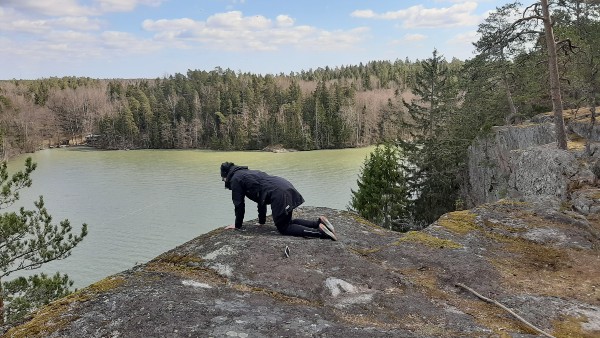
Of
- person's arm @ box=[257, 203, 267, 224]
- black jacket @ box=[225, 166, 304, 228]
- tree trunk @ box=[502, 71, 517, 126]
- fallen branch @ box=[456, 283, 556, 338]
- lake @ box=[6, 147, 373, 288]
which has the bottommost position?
lake @ box=[6, 147, 373, 288]

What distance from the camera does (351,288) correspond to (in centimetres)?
Answer: 527

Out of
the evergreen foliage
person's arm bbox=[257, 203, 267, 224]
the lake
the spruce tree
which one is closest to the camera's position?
person's arm bbox=[257, 203, 267, 224]

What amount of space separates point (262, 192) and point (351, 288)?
236 centimetres

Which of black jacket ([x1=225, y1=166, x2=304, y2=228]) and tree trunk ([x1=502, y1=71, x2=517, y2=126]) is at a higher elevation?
tree trunk ([x1=502, y1=71, x2=517, y2=126])

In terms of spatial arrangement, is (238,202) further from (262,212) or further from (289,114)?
(289,114)

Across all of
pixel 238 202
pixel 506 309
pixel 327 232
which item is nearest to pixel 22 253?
pixel 238 202

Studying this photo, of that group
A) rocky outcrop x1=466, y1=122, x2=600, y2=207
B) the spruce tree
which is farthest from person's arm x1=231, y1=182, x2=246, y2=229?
the spruce tree

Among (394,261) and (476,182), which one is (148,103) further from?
(394,261)

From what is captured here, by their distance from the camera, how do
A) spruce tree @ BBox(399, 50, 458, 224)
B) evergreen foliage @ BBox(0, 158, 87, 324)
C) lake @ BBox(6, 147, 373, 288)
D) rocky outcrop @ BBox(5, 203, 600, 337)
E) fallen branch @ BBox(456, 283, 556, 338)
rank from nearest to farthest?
1. rocky outcrop @ BBox(5, 203, 600, 337)
2. fallen branch @ BBox(456, 283, 556, 338)
3. evergreen foliage @ BBox(0, 158, 87, 324)
4. lake @ BBox(6, 147, 373, 288)
5. spruce tree @ BBox(399, 50, 458, 224)

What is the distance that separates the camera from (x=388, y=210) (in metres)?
32.7

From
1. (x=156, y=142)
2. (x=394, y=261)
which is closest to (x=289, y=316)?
(x=394, y=261)

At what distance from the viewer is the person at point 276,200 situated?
677cm

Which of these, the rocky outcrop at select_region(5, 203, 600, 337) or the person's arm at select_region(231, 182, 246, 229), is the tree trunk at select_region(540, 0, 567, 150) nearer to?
the rocky outcrop at select_region(5, 203, 600, 337)

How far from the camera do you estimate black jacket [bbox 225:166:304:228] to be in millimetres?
6738
